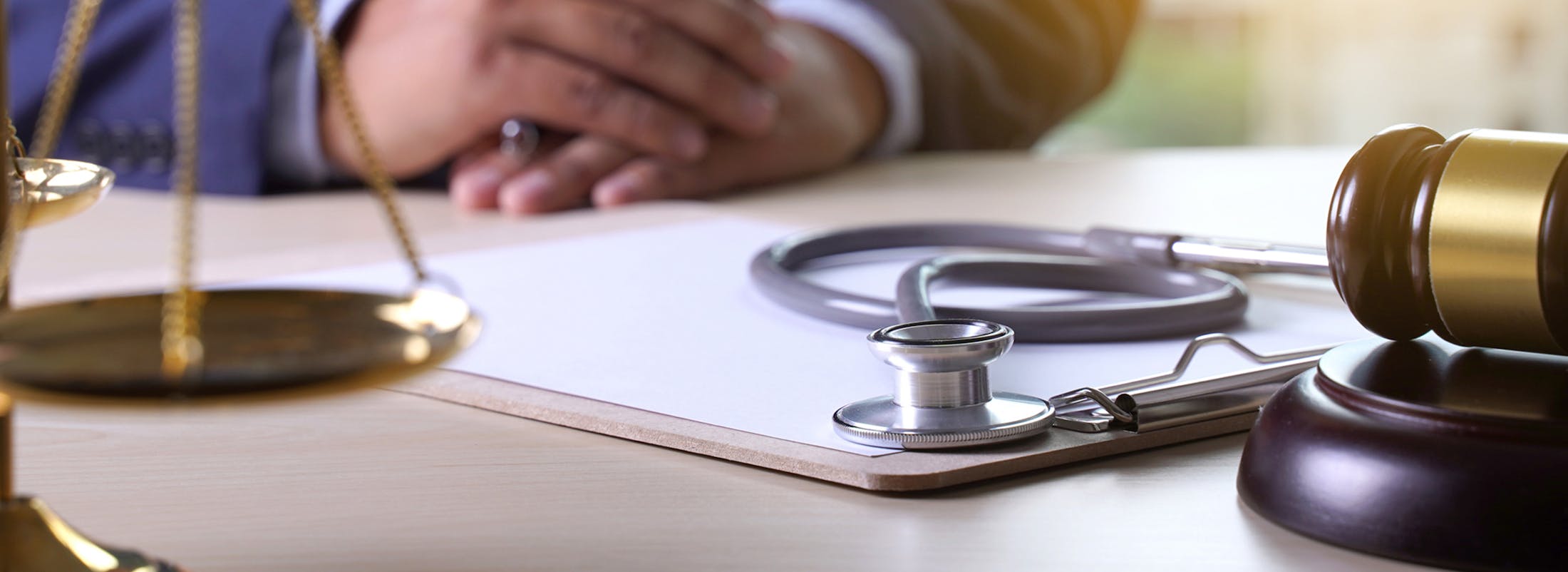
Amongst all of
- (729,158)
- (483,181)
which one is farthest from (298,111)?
(729,158)

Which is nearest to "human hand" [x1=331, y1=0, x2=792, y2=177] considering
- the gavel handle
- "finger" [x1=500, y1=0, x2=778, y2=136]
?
"finger" [x1=500, y1=0, x2=778, y2=136]

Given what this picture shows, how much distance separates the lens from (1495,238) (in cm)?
26

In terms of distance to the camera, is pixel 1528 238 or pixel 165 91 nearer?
pixel 1528 238

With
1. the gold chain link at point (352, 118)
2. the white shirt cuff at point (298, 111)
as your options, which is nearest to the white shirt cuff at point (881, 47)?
the white shirt cuff at point (298, 111)

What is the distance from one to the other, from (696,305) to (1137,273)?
0.55 feet

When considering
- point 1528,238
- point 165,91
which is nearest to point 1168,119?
point 165,91

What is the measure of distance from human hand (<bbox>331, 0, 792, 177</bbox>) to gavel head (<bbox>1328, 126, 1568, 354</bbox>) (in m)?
0.71

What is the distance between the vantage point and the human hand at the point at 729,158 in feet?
3.08

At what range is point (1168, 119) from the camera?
448 cm

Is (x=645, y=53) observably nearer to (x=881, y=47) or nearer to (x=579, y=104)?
(x=579, y=104)

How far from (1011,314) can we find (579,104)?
1.93ft

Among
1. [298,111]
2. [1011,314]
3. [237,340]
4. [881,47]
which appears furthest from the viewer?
[881,47]

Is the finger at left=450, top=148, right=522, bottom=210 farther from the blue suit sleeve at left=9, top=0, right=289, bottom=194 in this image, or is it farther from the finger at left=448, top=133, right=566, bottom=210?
the blue suit sleeve at left=9, top=0, right=289, bottom=194

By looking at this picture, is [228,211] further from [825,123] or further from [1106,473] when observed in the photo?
[1106,473]
